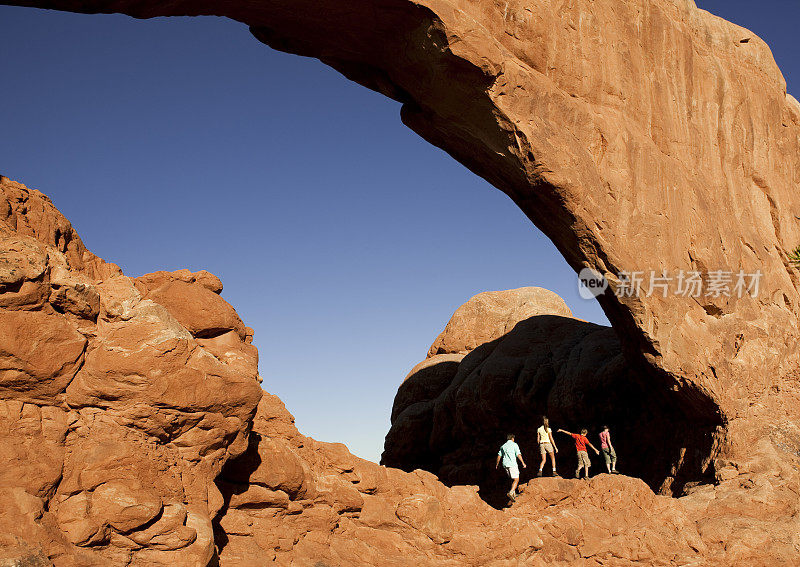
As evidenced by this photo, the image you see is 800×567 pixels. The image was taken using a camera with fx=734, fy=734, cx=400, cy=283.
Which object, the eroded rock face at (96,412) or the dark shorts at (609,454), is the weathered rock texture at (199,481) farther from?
the dark shorts at (609,454)

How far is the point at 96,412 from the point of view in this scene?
335 inches

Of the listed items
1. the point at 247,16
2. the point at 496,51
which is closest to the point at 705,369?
the point at 496,51

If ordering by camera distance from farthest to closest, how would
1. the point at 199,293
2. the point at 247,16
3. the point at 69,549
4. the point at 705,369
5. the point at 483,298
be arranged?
1. the point at 483,298
2. the point at 705,369
3. the point at 247,16
4. the point at 199,293
5. the point at 69,549

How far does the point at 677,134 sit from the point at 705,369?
17.4 ft

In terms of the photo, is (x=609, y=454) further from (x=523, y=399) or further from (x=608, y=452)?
(x=523, y=399)

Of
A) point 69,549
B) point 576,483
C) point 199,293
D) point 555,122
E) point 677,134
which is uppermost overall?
point 677,134

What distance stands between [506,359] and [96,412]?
14967 mm

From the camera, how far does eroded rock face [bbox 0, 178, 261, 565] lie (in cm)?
767

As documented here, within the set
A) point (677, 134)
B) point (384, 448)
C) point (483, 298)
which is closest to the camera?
point (677, 134)

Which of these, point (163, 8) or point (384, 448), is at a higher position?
point (163, 8)

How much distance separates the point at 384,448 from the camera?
2389 centimetres

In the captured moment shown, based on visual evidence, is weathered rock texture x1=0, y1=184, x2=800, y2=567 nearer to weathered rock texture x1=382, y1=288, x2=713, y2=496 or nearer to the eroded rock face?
the eroded rock face

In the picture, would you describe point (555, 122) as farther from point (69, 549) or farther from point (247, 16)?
point (69, 549)

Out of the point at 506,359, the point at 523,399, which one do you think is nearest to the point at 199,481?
the point at 523,399
